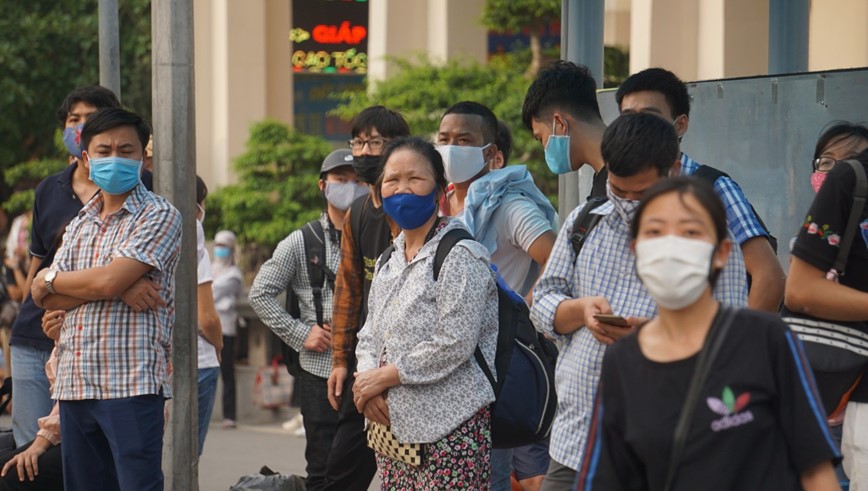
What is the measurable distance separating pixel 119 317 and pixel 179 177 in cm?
93

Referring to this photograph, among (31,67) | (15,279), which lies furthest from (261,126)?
(15,279)

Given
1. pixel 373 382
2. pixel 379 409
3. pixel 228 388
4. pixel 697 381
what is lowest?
pixel 228 388

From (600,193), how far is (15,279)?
1038cm

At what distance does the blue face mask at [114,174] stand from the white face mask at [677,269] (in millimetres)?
2943

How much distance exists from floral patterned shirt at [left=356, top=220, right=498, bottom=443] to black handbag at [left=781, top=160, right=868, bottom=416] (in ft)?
3.55

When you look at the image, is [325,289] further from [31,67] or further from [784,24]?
[31,67]

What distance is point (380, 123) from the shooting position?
6348 mm

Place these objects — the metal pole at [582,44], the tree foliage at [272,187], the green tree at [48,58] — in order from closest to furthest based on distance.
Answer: the metal pole at [582,44] → the tree foliage at [272,187] → the green tree at [48,58]

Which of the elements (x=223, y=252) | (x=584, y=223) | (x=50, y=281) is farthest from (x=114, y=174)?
(x=223, y=252)

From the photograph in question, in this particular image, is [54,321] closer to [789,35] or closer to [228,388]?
[789,35]

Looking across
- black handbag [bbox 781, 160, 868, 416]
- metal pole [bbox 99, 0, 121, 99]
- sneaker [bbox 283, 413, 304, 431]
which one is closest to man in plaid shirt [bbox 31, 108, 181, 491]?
metal pole [bbox 99, 0, 121, 99]

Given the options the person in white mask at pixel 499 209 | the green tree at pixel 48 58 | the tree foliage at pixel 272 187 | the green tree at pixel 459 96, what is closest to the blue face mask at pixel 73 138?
the person in white mask at pixel 499 209

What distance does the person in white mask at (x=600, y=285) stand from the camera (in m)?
3.81

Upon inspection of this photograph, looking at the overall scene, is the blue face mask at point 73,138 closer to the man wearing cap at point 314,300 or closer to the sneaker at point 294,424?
the man wearing cap at point 314,300
